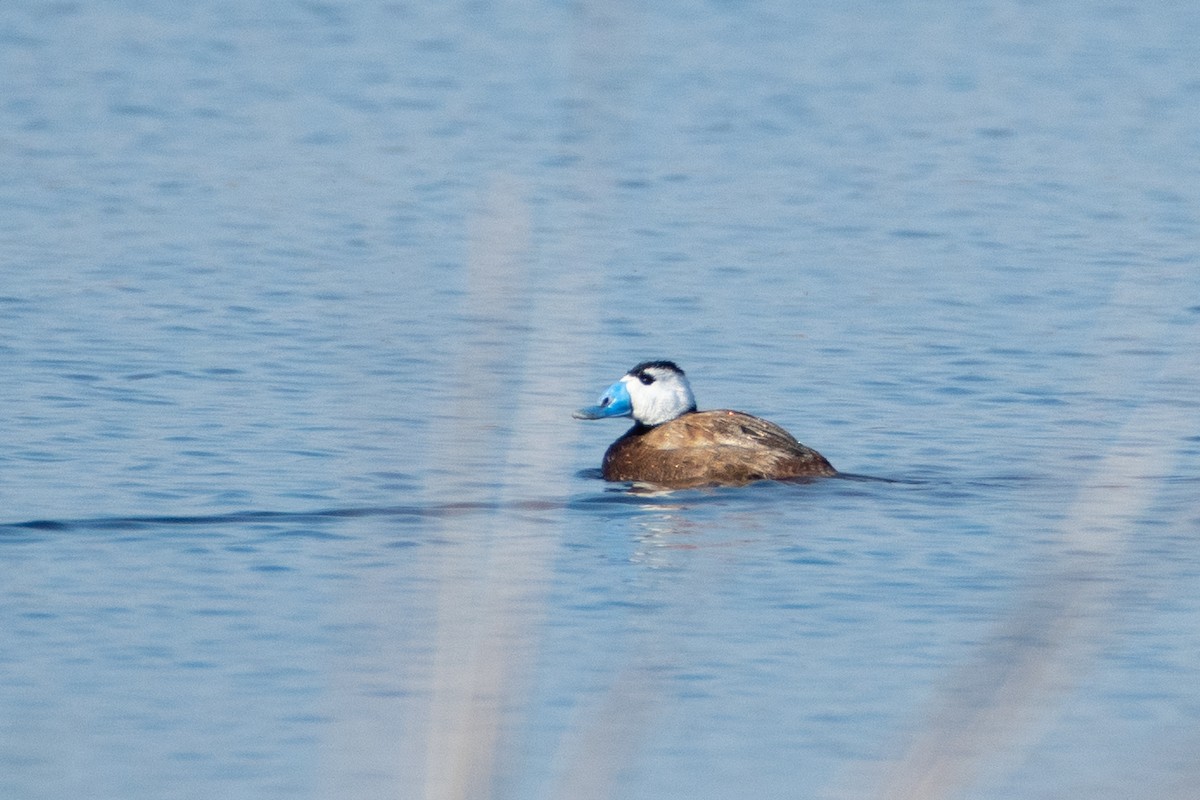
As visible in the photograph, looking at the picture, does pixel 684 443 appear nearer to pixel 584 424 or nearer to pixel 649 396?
pixel 649 396

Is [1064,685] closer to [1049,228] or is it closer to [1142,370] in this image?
[1142,370]

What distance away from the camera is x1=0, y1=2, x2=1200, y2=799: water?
17.4 ft

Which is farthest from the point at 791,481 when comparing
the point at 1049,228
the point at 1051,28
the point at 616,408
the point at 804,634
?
the point at 1051,28

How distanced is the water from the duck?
0.50ft

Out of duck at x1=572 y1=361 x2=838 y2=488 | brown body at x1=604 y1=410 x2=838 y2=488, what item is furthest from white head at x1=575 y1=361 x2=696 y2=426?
brown body at x1=604 y1=410 x2=838 y2=488

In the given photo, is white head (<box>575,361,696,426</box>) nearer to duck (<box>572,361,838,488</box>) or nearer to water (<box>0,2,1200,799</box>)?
duck (<box>572,361,838,488</box>)

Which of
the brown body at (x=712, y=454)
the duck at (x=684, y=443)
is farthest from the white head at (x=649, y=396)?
the brown body at (x=712, y=454)

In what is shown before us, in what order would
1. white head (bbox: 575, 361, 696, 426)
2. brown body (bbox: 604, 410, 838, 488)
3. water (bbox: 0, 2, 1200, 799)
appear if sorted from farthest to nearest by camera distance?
white head (bbox: 575, 361, 696, 426), brown body (bbox: 604, 410, 838, 488), water (bbox: 0, 2, 1200, 799)

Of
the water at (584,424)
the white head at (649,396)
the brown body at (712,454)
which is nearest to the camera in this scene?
the water at (584,424)

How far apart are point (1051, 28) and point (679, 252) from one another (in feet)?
38.3

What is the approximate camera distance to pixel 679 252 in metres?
15.6

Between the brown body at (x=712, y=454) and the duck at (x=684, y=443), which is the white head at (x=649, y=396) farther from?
the brown body at (x=712, y=454)

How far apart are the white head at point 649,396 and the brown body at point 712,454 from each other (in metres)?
0.27

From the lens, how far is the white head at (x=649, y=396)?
10.7 meters
